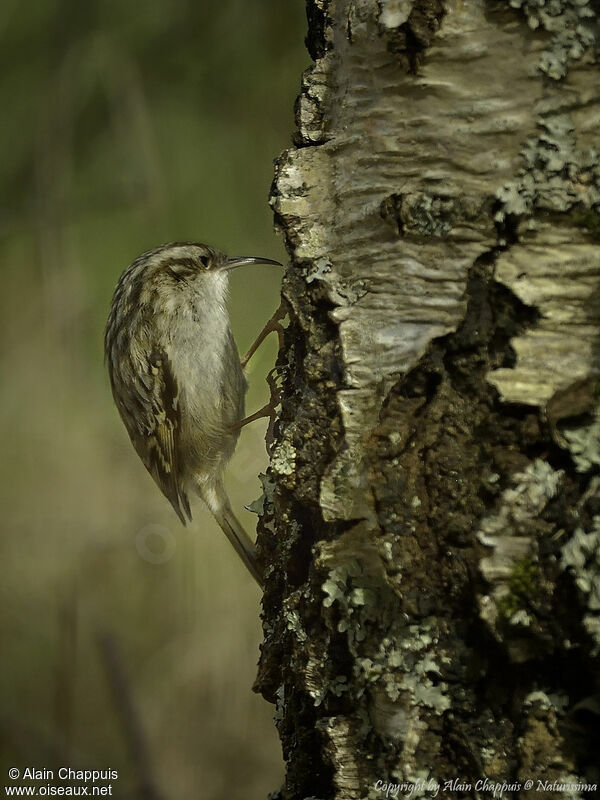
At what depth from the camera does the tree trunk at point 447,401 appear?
0.92 m

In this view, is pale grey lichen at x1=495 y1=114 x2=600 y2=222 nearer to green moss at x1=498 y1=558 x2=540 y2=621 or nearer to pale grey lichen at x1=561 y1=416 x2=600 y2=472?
pale grey lichen at x1=561 y1=416 x2=600 y2=472

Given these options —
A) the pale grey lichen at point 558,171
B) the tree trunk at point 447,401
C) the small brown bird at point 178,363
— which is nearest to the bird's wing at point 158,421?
the small brown bird at point 178,363

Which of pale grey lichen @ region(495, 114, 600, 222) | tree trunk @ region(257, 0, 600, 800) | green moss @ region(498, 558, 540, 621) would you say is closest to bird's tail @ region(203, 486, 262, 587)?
tree trunk @ region(257, 0, 600, 800)

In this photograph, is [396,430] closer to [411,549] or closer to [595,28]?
[411,549]

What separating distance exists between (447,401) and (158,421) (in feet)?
4.96

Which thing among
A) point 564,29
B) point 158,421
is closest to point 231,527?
point 158,421

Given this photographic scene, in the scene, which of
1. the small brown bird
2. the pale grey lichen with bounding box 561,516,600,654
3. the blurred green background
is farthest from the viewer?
the blurred green background

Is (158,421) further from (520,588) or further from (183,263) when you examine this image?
(520,588)

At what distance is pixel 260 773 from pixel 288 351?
6.63 feet

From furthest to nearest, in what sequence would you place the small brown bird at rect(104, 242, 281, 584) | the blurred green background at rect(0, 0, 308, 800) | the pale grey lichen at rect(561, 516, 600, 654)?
the blurred green background at rect(0, 0, 308, 800) → the small brown bird at rect(104, 242, 281, 584) → the pale grey lichen at rect(561, 516, 600, 654)

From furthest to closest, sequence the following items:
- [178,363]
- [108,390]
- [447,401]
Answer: [108,390], [178,363], [447,401]

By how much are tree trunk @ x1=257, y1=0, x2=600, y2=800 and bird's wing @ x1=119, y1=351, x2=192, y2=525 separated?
3.96 feet

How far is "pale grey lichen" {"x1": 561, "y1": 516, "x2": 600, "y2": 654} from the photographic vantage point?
85 cm

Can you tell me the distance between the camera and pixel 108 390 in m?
3.05
